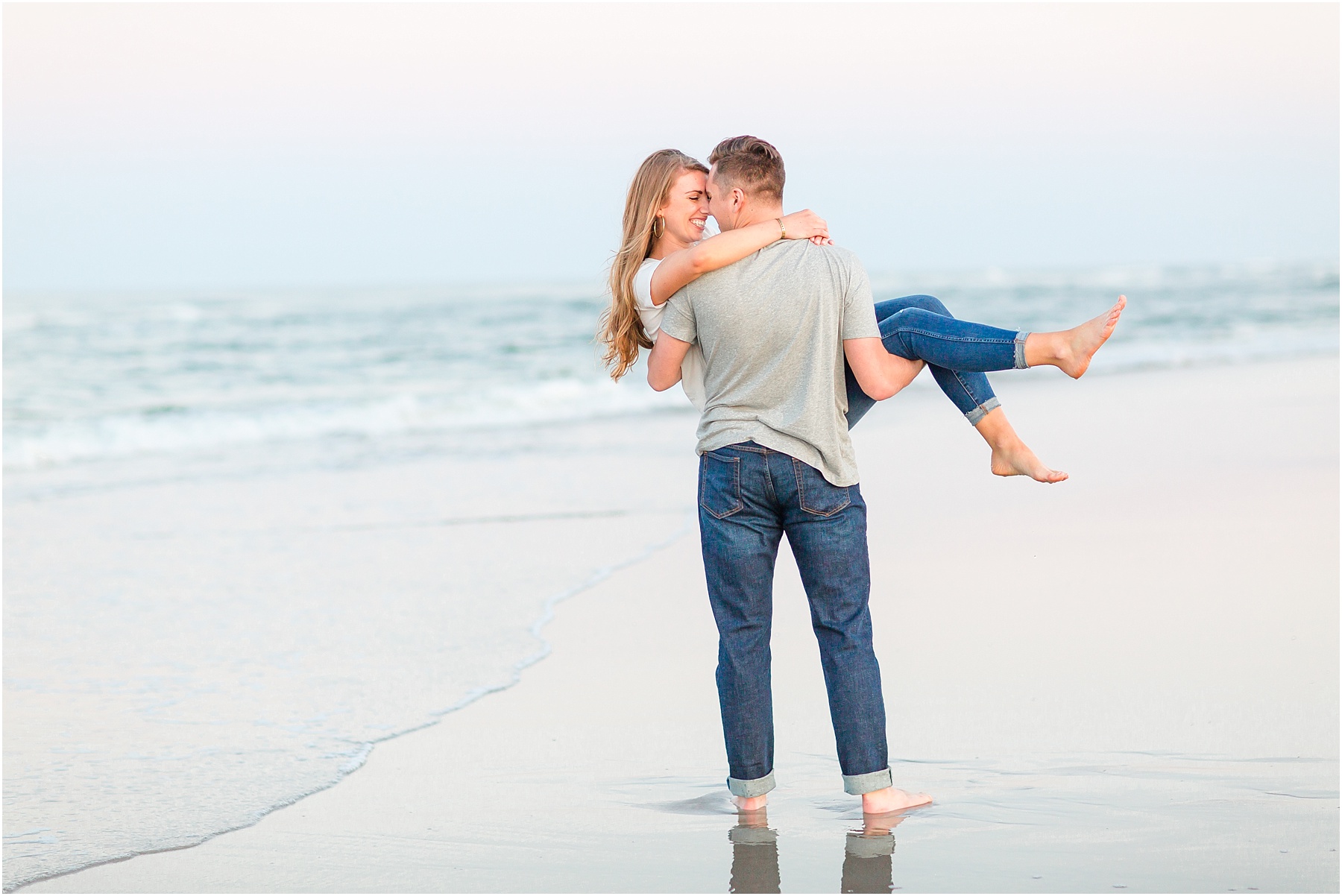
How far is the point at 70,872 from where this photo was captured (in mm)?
2969

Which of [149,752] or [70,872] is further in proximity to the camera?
[149,752]

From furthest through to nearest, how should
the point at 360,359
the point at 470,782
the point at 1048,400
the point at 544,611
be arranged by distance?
the point at 360,359, the point at 1048,400, the point at 544,611, the point at 470,782

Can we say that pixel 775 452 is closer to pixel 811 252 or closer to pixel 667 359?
pixel 667 359

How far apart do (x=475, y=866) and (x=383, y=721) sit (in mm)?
1189

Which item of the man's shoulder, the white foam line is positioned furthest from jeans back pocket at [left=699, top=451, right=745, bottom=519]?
the white foam line

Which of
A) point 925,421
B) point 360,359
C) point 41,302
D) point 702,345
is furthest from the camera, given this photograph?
point 41,302

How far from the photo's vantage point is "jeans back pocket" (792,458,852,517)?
305 cm

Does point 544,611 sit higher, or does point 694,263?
point 694,263

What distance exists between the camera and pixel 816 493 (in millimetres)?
3066

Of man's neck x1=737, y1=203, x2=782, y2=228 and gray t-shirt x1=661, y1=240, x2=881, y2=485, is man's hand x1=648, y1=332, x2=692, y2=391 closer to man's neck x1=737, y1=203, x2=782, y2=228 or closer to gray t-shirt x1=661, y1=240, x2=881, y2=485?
gray t-shirt x1=661, y1=240, x2=881, y2=485

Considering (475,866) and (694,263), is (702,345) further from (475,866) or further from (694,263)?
(475,866)

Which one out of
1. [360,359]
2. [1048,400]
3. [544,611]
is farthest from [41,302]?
[544,611]

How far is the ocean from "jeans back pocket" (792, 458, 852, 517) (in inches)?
64.0

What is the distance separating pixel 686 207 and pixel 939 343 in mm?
745
